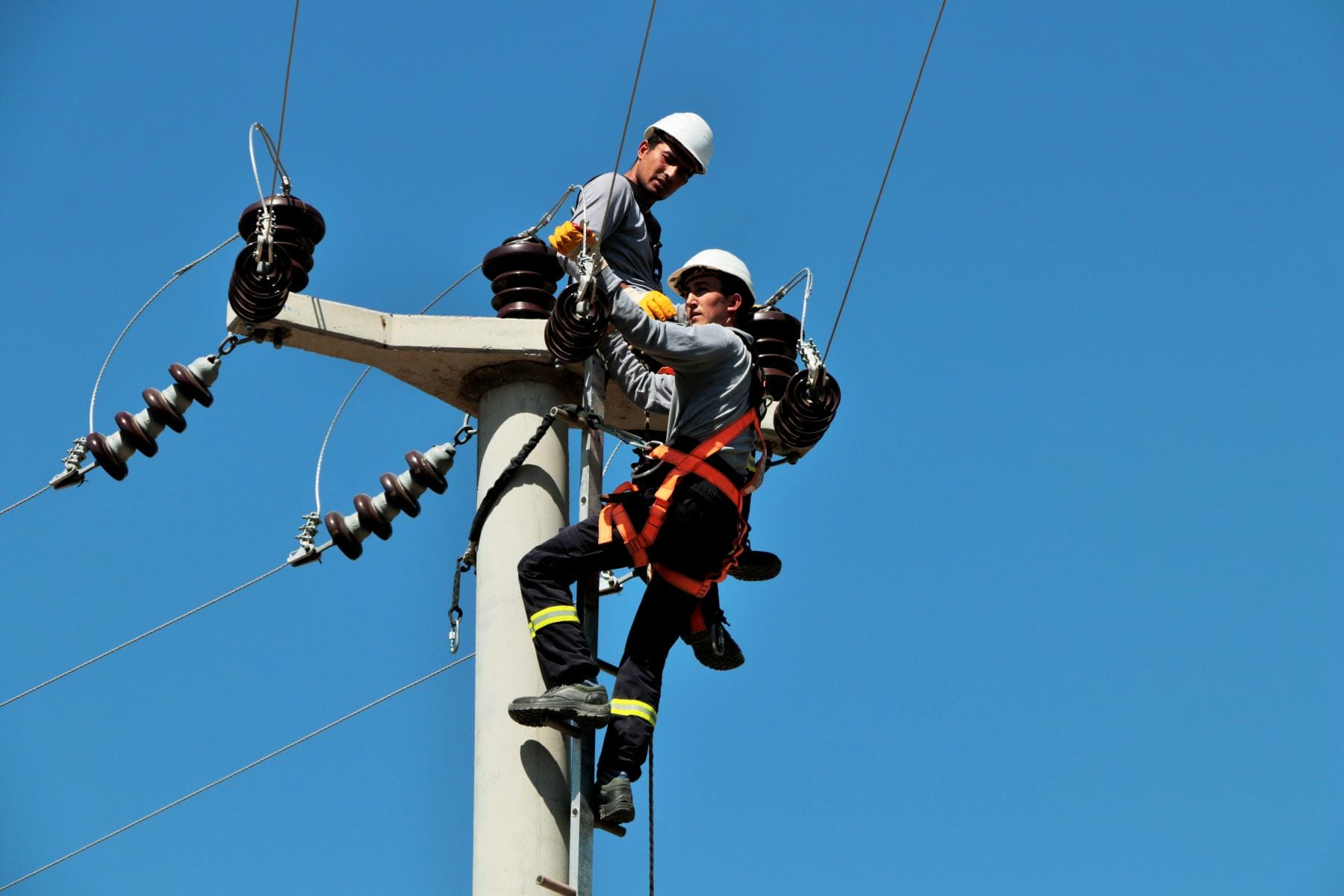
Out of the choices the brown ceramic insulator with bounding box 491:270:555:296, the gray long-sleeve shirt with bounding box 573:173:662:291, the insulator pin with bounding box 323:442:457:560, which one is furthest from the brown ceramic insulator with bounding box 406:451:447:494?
the gray long-sleeve shirt with bounding box 573:173:662:291

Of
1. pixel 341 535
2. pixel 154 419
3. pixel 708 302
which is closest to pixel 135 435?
pixel 154 419

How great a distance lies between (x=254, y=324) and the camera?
726 centimetres

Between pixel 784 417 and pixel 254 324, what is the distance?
6.22 feet

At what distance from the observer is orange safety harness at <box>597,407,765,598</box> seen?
6812 millimetres

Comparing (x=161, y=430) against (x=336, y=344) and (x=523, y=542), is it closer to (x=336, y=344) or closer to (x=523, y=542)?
(x=336, y=344)

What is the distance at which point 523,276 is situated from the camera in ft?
Result: 24.8

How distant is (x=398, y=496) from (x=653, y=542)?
130 centimetres

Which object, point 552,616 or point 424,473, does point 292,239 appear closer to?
point 424,473

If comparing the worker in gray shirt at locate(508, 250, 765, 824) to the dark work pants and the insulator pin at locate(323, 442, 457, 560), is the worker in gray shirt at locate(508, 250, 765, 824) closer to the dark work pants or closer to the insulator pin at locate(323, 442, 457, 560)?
the dark work pants

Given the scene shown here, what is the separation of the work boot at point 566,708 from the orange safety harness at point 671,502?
509 millimetres

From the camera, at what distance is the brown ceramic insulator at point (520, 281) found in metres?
7.56

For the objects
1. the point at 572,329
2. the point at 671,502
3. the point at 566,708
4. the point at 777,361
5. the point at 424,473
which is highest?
the point at 777,361

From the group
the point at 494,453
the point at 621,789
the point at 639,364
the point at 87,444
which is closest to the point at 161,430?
the point at 87,444

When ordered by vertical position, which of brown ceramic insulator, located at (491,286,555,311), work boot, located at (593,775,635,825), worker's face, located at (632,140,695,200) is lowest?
work boot, located at (593,775,635,825)
